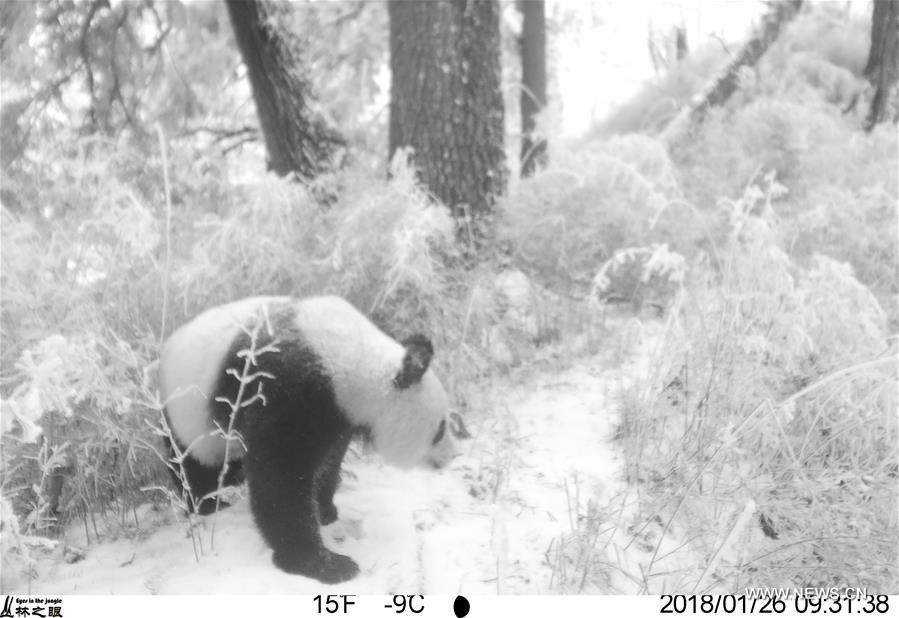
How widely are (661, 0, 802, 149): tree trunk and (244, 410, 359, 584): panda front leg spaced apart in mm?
5668

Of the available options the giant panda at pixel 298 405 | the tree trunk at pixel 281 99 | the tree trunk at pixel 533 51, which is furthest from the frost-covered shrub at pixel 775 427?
the tree trunk at pixel 533 51

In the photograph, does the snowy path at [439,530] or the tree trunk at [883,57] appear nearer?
the snowy path at [439,530]

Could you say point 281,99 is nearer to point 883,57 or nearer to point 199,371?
point 199,371

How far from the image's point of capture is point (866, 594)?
214 cm

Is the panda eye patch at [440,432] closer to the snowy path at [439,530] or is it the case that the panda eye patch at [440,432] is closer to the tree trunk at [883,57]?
the snowy path at [439,530]

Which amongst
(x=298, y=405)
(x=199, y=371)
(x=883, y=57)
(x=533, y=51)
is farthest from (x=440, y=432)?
(x=533, y=51)

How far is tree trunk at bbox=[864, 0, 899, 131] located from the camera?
Result: 5844 millimetres

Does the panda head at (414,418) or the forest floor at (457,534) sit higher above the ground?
the panda head at (414,418)

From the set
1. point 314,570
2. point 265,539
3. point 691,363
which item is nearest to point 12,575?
point 265,539

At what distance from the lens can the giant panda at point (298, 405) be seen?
234 cm

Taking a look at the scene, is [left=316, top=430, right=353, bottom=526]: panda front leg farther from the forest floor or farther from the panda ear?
the panda ear

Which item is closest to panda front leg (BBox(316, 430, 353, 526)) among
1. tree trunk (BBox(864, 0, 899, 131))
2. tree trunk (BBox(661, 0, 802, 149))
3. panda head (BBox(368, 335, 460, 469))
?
panda head (BBox(368, 335, 460, 469))

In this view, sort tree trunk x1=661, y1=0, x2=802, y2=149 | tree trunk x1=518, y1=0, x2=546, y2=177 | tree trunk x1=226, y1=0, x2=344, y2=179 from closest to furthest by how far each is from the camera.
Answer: tree trunk x1=226, y1=0, x2=344, y2=179 → tree trunk x1=661, y1=0, x2=802, y2=149 → tree trunk x1=518, y1=0, x2=546, y2=177

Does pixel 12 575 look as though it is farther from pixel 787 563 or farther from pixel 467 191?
pixel 467 191
